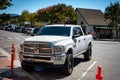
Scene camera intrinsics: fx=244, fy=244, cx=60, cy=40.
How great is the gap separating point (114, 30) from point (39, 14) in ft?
113

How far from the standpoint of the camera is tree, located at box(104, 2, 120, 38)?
54066 mm

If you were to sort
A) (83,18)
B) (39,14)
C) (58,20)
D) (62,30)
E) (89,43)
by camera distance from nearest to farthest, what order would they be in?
(62,30) → (89,43) → (83,18) → (58,20) → (39,14)

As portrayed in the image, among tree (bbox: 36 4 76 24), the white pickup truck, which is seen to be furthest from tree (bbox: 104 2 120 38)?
the white pickup truck

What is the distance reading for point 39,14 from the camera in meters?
84.7

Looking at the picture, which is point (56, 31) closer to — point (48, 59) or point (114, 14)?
point (48, 59)

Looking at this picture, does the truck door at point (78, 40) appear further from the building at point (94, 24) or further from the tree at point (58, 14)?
the tree at point (58, 14)

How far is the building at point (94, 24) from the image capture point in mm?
55969

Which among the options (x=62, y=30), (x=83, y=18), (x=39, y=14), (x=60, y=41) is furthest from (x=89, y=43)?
(x=39, y=14)

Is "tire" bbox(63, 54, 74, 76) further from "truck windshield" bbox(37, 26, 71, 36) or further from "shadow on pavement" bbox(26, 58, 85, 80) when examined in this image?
"truck windshield" bbox(37, 26, 71, 36)

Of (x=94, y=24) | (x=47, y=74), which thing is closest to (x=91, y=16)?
(x=94, y=24)

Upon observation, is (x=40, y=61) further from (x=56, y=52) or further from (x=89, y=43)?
(x=89, y=43)

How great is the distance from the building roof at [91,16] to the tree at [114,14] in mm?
3607

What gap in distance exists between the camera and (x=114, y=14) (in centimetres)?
5453

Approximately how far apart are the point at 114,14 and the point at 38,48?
4727 cm
